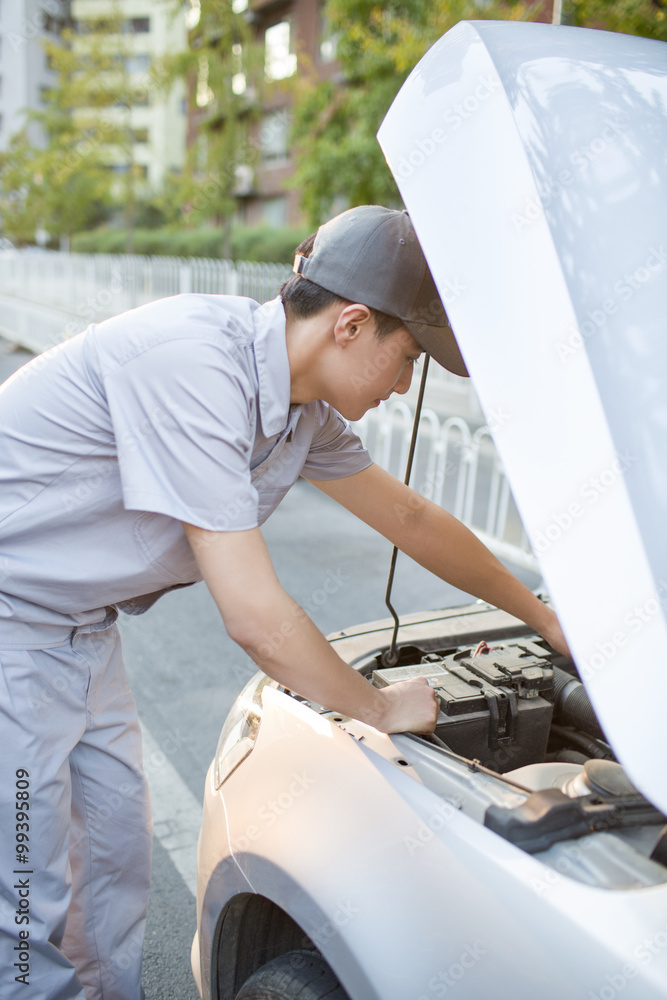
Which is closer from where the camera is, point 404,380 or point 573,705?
point 404,380

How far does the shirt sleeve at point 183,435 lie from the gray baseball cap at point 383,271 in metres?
0.28

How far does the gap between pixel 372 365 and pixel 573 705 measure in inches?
37.7

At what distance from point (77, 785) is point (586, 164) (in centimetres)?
166

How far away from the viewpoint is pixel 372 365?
5.40 feet

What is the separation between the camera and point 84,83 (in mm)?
17828

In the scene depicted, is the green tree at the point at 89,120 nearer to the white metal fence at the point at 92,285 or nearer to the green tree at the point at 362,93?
the white metal fence at the point at 92,285

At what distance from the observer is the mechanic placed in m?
1.44

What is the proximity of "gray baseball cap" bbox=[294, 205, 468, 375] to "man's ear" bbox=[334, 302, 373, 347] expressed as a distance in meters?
0.02

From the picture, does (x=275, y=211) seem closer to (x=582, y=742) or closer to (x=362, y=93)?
(x=362, y=93)

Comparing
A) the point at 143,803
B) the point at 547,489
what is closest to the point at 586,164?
the point at 547,489

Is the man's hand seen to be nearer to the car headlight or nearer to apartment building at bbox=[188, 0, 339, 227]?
the car headlight

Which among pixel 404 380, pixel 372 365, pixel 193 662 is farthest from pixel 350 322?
pixel 193 662

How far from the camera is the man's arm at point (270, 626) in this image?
56.2 inches

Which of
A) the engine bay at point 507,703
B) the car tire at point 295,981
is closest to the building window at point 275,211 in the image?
the engine bay at point 507,703
